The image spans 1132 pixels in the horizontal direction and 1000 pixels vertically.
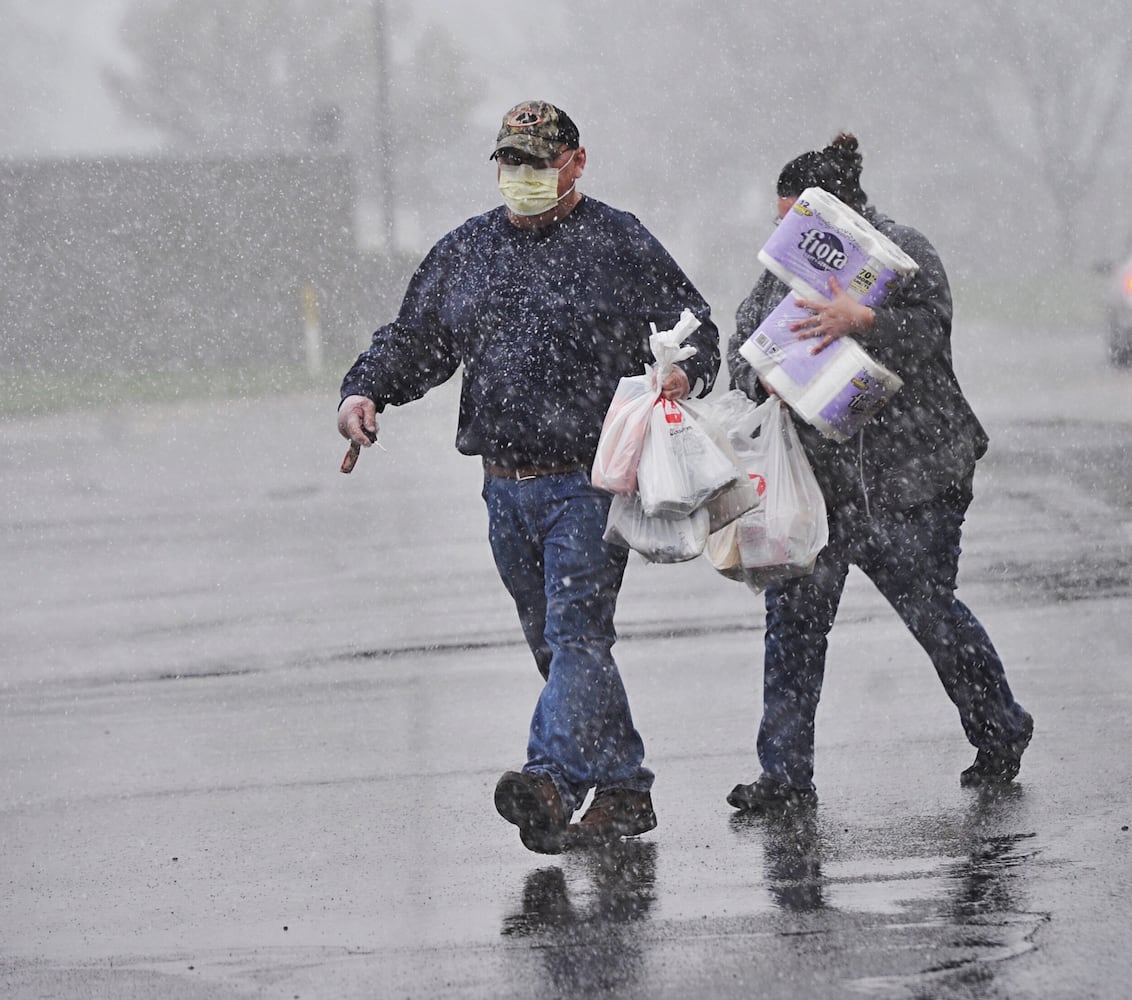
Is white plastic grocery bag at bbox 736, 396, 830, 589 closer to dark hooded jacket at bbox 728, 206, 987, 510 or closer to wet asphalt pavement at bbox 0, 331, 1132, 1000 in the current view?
dark hooded jacket at bbox 728, 206, 987, 510

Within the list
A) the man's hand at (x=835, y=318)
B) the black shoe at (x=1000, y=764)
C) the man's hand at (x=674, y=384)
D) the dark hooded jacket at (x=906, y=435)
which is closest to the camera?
the man's hand at (x=674, y=384)

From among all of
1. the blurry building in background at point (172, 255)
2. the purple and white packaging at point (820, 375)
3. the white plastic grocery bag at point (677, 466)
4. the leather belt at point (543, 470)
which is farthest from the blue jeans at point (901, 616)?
the blurry building in background at point (172, 255)

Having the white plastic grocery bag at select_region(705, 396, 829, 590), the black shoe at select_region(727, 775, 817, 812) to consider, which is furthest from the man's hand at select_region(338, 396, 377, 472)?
the black shoe at select_region(727, 775, 817, 812)

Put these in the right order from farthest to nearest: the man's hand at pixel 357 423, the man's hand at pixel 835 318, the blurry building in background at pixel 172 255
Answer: the blurry building in background at pixel 172 255 < the man's hand at pixel 357 423 < the man's hand at pixel 835 318

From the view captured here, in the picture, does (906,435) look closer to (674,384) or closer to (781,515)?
(781,515)

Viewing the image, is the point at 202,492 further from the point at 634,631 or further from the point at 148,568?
the point at 634,631

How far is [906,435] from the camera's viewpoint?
528 cm

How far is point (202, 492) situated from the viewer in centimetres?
1354

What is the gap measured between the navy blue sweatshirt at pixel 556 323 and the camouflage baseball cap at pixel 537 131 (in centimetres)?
19

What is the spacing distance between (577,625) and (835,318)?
38.7 inches

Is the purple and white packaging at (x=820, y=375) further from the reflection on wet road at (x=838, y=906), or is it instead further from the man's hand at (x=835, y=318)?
the reflection on wet road at (x=838, y=906)

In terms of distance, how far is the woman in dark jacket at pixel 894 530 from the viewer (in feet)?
17.3

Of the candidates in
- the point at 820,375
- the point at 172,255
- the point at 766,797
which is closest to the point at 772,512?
the point at 820,375

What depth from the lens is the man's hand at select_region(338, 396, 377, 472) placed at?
5.15 meters
